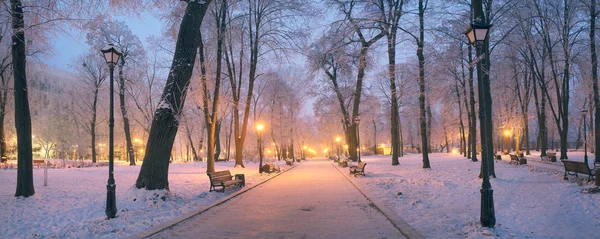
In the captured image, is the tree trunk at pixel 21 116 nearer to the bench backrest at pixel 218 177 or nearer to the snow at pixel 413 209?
the snow at pixel 413 209

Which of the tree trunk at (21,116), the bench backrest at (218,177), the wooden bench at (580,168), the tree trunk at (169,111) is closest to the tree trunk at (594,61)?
the wooden bench at (580,168)

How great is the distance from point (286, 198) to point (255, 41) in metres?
14.8

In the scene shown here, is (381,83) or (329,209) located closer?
(329,209)

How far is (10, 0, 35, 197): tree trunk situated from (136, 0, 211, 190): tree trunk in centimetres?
280

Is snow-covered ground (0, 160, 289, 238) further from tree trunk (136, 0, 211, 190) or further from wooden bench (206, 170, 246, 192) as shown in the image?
wooden bench (206, 170, 246, 192)

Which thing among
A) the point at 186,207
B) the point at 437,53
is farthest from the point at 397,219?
the point at 437,53

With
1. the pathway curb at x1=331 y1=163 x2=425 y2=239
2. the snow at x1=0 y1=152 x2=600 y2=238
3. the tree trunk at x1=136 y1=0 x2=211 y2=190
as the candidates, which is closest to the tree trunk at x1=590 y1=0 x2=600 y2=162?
the snow at x1=0 y1=152 x2=600 y2=238

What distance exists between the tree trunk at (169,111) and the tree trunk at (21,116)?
110 inches

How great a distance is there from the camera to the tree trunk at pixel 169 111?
35.4ft

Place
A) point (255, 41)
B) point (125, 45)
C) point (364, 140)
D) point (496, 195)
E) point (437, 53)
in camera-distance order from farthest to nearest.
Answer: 1. point (364, 140)
2. point (125, 45)
3. point (255, 41)
4. point (437, 53)
5. point (496, 195)

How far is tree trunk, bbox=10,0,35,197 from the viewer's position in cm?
973

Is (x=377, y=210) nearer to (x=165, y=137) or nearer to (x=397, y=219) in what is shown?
(x=397, y=219)

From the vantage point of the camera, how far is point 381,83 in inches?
1607

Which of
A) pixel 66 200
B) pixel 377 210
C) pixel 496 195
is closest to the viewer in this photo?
pixel 377 210
